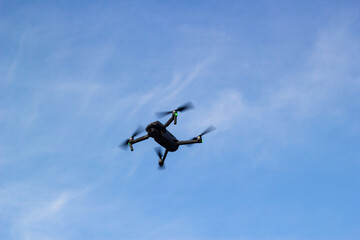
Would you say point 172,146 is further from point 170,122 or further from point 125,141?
point 125,141

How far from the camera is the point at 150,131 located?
7194 cm

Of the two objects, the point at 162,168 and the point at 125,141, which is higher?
the point at 125,141

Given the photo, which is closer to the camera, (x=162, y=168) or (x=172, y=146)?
(x=172, y=146)

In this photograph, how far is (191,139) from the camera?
7681 centimetres

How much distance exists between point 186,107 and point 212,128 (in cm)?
610

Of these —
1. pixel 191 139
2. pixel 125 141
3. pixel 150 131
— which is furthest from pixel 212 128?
pixel 125 141

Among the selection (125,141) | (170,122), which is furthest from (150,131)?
(125,141)

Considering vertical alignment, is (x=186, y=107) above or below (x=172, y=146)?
above

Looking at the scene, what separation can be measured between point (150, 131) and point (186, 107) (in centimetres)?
832

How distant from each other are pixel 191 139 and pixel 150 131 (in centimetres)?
891

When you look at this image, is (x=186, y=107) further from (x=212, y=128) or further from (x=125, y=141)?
(x=125, y=141)

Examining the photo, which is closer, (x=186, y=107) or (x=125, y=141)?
(x=186, y=107)

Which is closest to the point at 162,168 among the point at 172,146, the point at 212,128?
the point at 172,146

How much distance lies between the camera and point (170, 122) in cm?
7412
